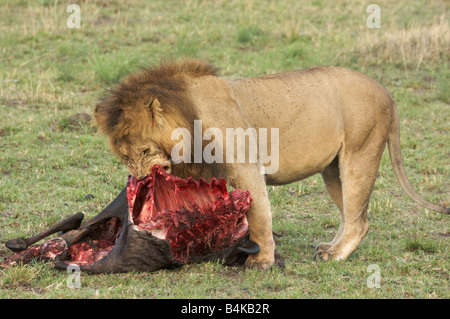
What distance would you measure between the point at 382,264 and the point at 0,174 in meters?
3.83

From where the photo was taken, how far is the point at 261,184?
15.3ft

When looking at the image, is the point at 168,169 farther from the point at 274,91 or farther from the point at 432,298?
the point at 432,298

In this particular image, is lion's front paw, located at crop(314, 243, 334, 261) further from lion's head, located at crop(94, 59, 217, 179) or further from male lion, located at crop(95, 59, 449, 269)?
lion's head, located at crop(94, 59, 217, 179)

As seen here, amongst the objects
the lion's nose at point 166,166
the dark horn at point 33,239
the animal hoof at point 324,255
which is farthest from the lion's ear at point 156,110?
the animal hoof at point 324,255

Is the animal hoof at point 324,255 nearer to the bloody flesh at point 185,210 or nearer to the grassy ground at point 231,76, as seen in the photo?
the grassy ground at point 231,76

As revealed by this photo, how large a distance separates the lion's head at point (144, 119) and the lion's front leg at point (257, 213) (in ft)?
1.56

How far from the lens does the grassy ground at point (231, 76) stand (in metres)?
4.52

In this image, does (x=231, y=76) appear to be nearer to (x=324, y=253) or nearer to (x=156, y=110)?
(x=324, y=253)

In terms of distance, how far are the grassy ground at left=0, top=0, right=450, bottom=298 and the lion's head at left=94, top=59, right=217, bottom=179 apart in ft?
2.48

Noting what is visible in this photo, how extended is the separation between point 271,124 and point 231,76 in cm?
519

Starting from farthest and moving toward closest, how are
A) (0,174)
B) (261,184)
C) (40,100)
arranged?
(40,100) → (0,174) → (261,184)

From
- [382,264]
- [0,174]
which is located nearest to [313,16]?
[0,174]

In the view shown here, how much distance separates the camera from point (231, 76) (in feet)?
32.9

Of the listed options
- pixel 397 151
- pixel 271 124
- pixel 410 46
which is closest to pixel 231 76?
pixel 410 46
